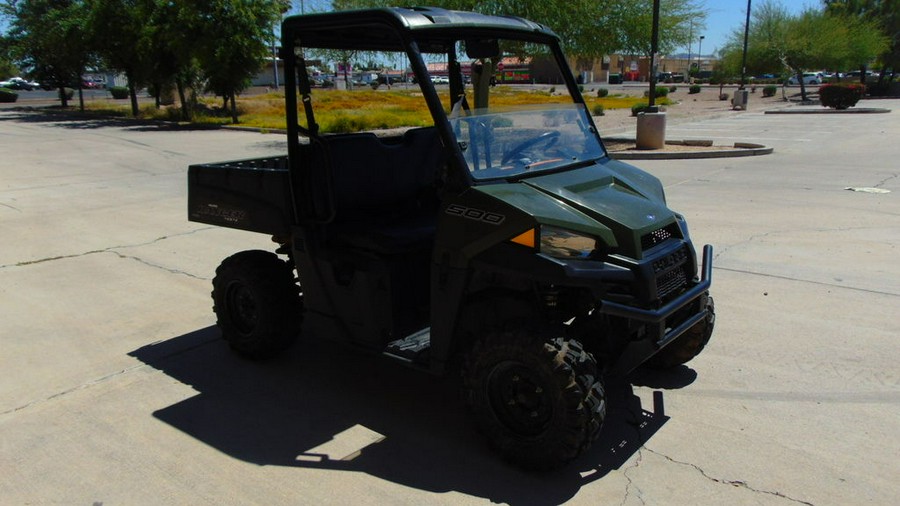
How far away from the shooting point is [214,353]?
16.4 feet

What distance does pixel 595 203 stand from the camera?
3.44 m

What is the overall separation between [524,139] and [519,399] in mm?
1430

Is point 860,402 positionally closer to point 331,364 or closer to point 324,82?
point 331,364

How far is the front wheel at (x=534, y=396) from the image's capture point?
3121 mm

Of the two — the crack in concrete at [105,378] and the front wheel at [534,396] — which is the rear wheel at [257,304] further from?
the front wheel at [534,396]

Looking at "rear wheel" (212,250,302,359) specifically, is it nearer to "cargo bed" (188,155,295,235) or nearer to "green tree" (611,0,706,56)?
"cargo bed" (188,155,295,235)

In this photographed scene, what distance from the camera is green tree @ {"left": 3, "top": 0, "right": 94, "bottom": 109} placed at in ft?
99.4

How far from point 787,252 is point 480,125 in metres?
5.13

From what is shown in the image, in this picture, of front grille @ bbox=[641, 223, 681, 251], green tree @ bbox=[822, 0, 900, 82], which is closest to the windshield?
front grille @ bbox=[641, 223, 681, 251]

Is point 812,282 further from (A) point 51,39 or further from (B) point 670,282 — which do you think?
(A) point 51,39

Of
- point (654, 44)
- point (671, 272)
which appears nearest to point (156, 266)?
point (671, 272)

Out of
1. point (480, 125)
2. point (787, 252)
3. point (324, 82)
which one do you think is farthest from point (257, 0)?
point (324, 82)

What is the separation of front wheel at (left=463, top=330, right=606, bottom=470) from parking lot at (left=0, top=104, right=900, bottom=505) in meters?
0.19

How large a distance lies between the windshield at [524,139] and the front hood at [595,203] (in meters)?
0.12
